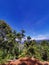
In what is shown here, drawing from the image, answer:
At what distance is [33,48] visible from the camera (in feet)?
123

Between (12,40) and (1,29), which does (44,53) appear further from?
(1,29)

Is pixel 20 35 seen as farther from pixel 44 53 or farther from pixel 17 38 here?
pixel 44 53

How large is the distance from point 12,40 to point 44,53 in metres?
7.83

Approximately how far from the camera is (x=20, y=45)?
4538cm

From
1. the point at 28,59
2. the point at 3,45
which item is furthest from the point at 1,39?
the point at 28,59

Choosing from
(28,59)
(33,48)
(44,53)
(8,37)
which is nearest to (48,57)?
(44,53)

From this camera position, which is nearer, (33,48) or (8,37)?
(33,48)

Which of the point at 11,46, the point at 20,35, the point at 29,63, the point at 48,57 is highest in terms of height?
the point at 20,35

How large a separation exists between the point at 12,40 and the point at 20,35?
3.43m

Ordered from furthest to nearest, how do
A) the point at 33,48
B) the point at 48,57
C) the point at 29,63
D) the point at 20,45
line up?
the point at 20,45
the point at 48,57
the point at 33,48
the point at 29,63

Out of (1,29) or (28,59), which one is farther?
(1,29)

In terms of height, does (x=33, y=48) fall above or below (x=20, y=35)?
below

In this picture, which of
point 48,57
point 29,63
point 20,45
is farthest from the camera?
point 20,45

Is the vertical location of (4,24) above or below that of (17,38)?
above
